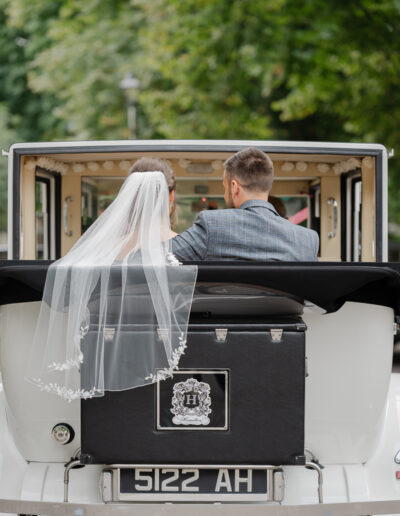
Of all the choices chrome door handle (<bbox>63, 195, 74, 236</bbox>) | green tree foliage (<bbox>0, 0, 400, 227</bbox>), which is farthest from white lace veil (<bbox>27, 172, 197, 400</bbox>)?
green tree foliage (<bbox>0, 0, 400, 227</bbox>)

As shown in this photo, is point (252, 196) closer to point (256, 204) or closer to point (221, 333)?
point (256, 204)

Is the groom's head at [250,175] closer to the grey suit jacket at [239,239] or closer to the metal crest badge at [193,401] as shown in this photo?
the grey suit jacket at [239,239]

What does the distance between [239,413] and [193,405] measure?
0.61 feet

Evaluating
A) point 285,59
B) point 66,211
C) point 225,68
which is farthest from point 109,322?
point 225,68

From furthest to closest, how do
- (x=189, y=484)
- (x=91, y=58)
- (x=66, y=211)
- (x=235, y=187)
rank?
(x=91, y=58) → (x=66, y=211) → (x=235, y=187) → (x=189, y=484)

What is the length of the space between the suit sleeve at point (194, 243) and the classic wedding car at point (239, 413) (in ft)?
1.18

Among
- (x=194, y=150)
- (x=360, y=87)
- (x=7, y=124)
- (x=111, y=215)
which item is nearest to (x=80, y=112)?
(x=7, y=124)

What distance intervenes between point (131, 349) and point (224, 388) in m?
0.40

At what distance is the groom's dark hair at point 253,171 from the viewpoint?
3.88 m

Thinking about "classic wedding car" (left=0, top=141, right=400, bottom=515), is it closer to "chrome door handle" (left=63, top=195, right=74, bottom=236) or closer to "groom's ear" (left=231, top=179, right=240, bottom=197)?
"groom's ear" (left=231, top=179, right=240, bottom=197)

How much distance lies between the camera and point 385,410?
3613 millimetres

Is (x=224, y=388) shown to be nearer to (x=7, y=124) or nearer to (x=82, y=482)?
(x=82, y=482)

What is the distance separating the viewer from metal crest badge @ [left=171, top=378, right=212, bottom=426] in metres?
3.15

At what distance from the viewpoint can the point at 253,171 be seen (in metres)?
3.89
